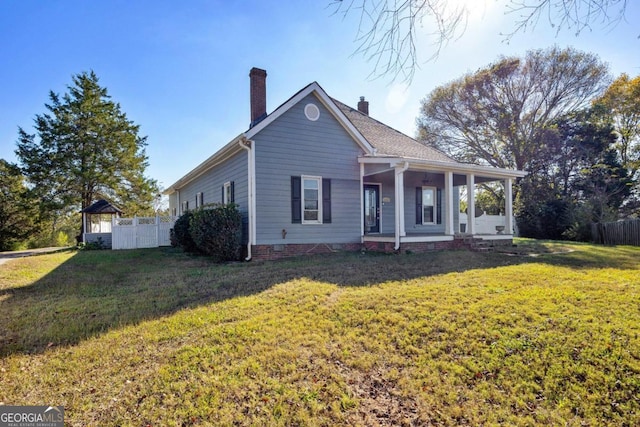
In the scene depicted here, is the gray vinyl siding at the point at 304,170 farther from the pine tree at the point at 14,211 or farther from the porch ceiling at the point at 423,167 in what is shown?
→ the pine tree at the point at 14,211

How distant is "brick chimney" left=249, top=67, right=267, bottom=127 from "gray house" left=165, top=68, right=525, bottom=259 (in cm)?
3

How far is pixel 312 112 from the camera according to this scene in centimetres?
1084

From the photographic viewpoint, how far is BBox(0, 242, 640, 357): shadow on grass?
4562 millimetres

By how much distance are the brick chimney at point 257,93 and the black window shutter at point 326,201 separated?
11.3 ft

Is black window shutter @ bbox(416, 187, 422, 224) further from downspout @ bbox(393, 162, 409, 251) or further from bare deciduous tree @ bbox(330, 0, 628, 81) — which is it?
bare deciduous tree @ bbox(330, 0, 628, 81)

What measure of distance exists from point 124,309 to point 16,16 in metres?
6.48

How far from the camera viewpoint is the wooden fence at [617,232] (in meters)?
14.0

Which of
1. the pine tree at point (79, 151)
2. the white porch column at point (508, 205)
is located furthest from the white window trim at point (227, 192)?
the pine tree at point (79, 151)

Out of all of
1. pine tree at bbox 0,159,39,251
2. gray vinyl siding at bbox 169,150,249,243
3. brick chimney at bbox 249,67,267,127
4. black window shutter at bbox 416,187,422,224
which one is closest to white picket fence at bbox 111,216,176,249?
gray vinyl siding at bbox 169,150,249,243

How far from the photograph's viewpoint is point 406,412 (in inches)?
110

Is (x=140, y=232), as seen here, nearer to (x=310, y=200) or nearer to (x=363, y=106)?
(x=310, y=200)

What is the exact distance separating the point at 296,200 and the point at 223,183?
3650mm

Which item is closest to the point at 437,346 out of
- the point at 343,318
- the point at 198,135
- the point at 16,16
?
the point at 343,318

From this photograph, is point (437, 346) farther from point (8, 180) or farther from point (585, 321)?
point (8, 180)
